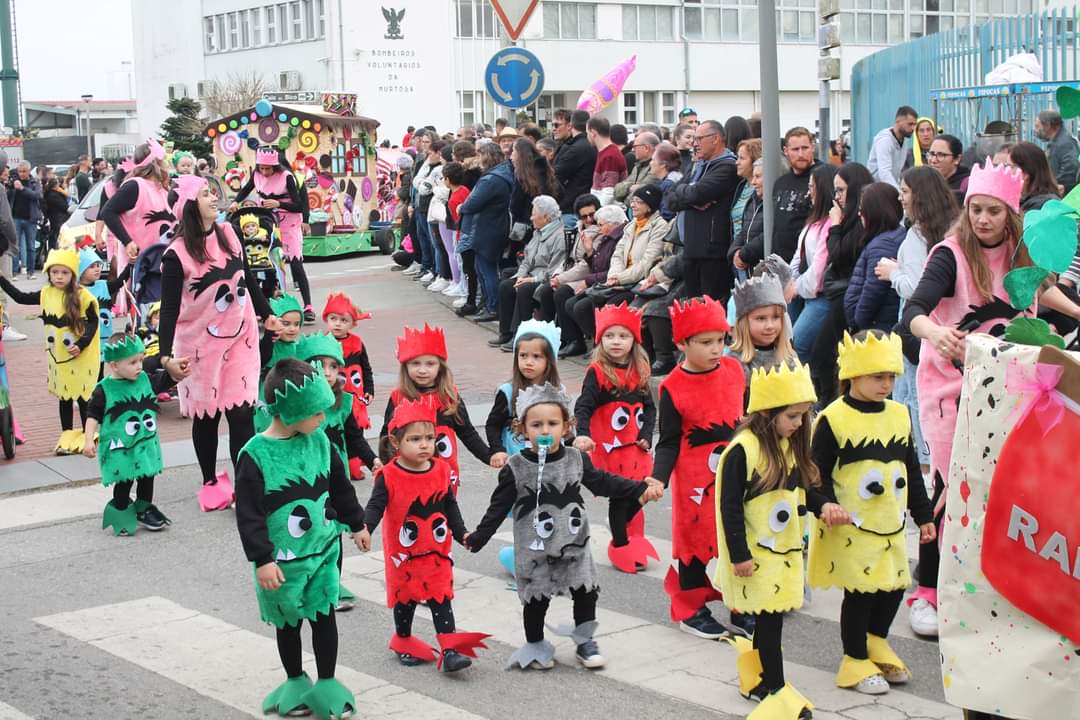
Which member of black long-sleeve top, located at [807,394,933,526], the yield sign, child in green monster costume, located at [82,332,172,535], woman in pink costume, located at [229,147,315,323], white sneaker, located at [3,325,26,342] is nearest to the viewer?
black long-sleeve top, located at [807,394,933,526]

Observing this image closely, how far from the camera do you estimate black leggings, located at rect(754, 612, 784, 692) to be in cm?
543

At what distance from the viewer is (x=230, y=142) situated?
24.2 meters

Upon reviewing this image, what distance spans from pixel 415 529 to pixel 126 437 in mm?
3056

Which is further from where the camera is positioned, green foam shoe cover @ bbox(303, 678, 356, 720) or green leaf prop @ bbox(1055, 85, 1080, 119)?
green foam shoe cover @ bbox(303, 678, 356, 720)

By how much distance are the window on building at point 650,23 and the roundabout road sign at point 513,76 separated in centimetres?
4461

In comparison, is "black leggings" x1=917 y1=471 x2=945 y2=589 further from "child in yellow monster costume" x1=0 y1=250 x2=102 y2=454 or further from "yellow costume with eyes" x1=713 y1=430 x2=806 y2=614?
"child in yellow monster costume" x1=0 y1=250 x2=102 y2=454

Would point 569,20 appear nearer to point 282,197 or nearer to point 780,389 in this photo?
point 282,197

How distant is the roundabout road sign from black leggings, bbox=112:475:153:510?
6659 mm

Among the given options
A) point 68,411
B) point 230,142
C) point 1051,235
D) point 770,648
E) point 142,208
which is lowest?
point 770,648

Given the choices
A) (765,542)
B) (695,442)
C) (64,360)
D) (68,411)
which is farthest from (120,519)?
(765,542)

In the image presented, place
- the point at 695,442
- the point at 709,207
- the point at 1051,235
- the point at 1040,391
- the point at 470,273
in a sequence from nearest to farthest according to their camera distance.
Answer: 1. the point at 1040,391
2. the point at 1051,235
3. the point at 695,442
4. the point at 709,207
5. the point at 470,273

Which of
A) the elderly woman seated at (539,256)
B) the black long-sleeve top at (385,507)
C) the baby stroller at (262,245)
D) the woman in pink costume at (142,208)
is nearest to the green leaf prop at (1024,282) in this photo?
the black long-sleeve top at (385,507)

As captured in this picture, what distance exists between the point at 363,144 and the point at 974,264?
21.0m

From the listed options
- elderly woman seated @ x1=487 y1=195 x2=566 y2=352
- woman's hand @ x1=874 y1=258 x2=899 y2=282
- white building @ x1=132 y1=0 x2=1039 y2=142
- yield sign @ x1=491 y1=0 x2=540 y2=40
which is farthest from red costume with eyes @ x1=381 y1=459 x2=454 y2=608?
white building @ x1=132 y1=0 x2=1039 y2=142
